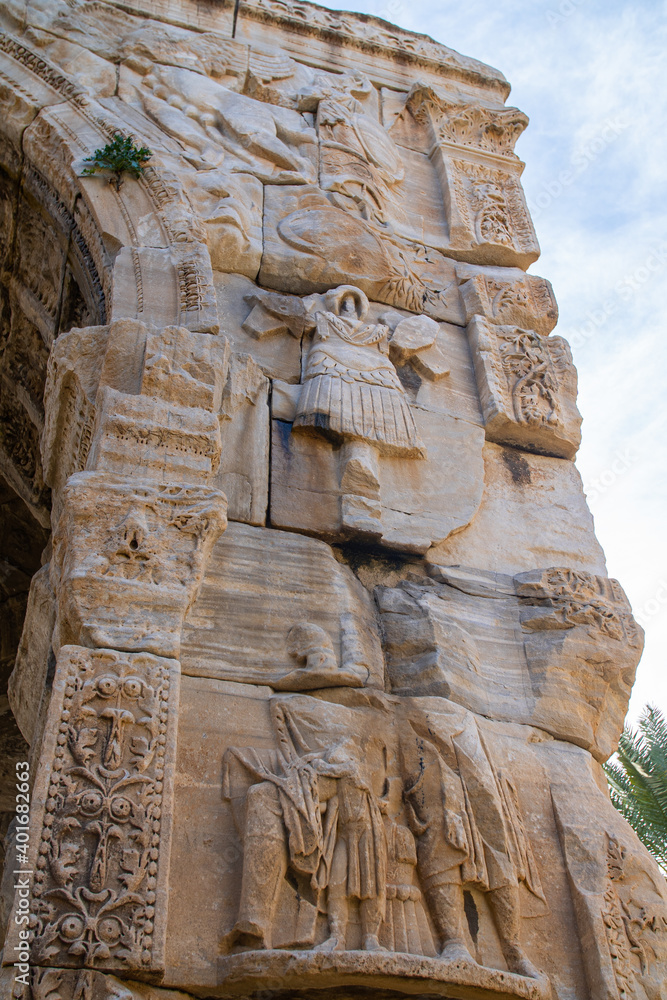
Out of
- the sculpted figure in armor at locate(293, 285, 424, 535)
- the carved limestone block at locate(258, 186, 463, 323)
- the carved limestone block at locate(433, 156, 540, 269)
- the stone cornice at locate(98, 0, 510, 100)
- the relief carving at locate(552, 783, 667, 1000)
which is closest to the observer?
the relief carving at locate(552, 783, 667, 1000)

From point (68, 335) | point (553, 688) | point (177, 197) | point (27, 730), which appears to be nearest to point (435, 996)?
point (553, 688)

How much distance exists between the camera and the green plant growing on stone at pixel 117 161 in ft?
17.3

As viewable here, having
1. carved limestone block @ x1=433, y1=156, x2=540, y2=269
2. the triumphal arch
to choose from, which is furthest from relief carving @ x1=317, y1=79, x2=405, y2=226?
carved limestone block @ x1=433, y1=156, x2=540, y2=269

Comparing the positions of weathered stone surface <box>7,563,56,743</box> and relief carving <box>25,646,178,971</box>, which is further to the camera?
weathered stone surface <box>7,563,56,743</box>

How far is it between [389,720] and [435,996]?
41.9 inches

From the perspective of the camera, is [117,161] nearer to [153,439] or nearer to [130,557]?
[153,439]

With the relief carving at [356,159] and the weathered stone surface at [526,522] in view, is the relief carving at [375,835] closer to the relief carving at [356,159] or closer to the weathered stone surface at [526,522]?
the weathered stone surface at [526,522]

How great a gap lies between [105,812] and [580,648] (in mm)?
2428

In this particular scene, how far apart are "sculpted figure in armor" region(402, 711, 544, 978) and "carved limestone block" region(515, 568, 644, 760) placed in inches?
24.4

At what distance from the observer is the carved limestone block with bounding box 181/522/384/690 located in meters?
3.84

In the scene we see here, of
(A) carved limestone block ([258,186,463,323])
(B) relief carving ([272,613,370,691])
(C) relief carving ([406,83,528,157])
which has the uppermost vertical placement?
(C) relief carving ([406,83,528,157])

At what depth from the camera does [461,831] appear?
3.60 m

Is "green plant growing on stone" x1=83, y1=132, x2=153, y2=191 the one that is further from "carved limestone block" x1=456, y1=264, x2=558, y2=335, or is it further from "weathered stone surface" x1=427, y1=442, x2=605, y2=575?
"weathered stone surface" x1=427, y1=442, x2=605, y2=575

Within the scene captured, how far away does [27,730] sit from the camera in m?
4.29
